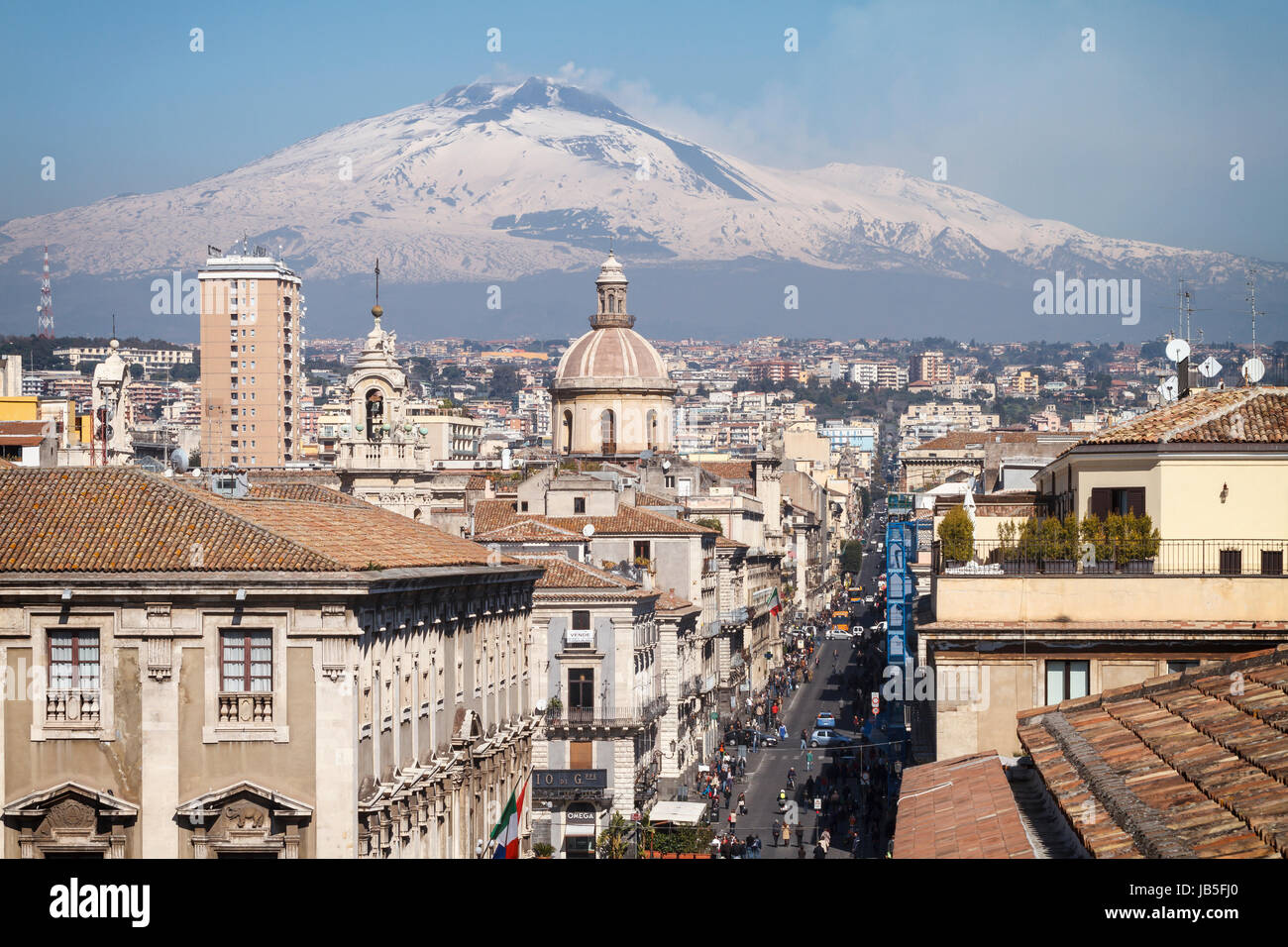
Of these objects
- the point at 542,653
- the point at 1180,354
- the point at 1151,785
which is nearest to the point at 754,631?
the point at 542,653

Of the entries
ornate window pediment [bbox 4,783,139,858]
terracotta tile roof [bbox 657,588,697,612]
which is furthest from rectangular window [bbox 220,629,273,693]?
terracotta tile roof [bbox 657,588,697,612]

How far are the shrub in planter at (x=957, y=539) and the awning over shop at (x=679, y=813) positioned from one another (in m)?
24.9

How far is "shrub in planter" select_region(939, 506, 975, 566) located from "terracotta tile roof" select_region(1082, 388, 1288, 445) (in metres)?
2.80

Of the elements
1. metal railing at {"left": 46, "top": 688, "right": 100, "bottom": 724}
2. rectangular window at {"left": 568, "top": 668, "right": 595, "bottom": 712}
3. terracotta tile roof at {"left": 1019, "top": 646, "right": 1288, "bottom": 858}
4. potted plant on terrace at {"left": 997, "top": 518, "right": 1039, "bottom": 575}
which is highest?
potted plant on terrace at {"left": 997, "top": 518, "right": 1039, "bottom": 575}

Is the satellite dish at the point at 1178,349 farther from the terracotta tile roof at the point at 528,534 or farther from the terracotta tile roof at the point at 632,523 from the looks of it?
the terracotta tile roof at the point at 632,523

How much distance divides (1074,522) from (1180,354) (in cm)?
1025

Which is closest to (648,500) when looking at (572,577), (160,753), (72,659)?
(572,577)

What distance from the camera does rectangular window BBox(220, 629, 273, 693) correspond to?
32.8 meters

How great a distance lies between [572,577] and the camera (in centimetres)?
6638

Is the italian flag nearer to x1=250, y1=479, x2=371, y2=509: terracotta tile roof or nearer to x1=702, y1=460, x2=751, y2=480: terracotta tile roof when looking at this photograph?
x1=250, y1=479, x2=371, y2=509: terracotta tile roof

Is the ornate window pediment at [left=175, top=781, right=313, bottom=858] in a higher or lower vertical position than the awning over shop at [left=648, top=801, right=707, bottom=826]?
higher

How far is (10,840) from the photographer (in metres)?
32.5

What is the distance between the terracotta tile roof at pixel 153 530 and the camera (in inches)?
1300
